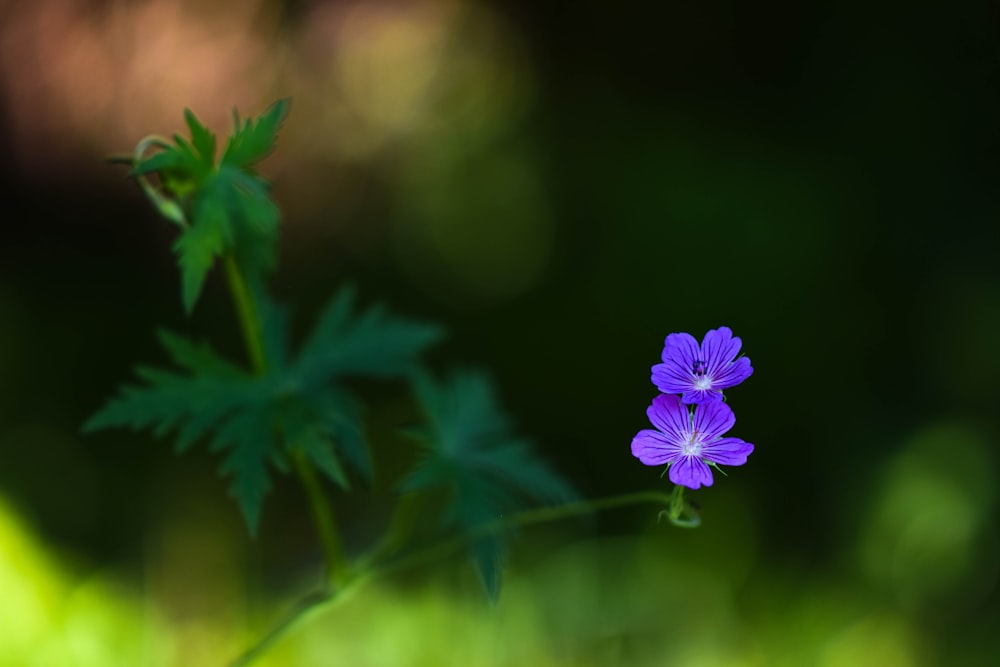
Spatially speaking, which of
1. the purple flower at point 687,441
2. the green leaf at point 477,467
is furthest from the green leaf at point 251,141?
the purple flower at point 687,441

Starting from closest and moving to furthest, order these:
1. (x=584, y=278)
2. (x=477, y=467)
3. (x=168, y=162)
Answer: (x=168, y=162), (x=477, y=467), (x=584, y=278)

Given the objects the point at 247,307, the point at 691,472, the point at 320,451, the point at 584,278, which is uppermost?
the point at 584,278

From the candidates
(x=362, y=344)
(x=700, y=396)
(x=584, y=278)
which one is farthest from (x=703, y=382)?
(x=584, y=278)

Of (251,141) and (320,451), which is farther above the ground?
(251,141)

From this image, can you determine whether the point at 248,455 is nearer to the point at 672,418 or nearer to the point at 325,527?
the point at 325,527

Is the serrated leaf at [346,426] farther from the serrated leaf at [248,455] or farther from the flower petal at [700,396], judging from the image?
the flower petal at [700,396]

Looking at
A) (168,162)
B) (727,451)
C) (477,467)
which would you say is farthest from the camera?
(477,467)

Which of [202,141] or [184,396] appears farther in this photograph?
[184,396]

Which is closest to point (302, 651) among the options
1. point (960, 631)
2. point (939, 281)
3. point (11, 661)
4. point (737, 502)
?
point (11, 661)

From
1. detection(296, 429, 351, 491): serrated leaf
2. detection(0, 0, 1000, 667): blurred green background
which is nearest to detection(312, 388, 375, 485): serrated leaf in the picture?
detection(296, 429, 351, 491): serrated leaf
